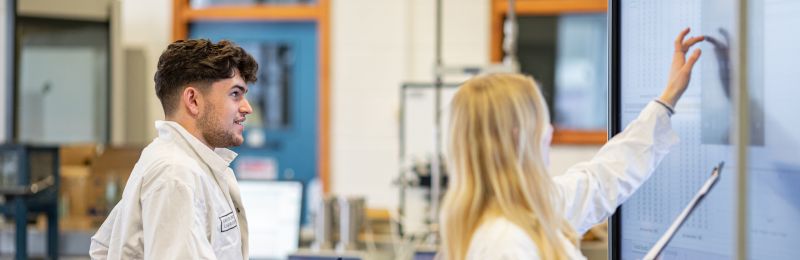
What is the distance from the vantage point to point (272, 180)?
3318 millimetres

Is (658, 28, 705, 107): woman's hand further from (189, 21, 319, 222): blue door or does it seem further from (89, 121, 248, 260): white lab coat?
(189, 21, 319, 222): blue door

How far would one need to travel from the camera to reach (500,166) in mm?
1296

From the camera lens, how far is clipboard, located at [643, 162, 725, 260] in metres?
1.38

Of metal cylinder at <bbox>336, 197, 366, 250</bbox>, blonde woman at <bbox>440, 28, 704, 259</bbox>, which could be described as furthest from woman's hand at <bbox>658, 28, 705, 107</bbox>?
metal cylinder at <bbox>336, 197, 366, 250</bbox>

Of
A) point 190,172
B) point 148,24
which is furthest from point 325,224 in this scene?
point 148,24

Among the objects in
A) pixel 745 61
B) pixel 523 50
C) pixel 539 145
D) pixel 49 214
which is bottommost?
pixel 49 214

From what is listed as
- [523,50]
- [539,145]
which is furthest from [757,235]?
[523,50]

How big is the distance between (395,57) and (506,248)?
4365 millimetres

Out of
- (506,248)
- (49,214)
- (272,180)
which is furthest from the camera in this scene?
(49,214)

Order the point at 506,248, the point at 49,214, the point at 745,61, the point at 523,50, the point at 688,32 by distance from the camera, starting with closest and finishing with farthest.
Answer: the point at 745,61, the point at 506,248, the point at 688,32, the point at 49,214, the point at 523,50

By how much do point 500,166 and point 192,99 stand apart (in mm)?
642

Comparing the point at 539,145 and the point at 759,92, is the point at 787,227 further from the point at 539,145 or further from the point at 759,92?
the point at 539,145

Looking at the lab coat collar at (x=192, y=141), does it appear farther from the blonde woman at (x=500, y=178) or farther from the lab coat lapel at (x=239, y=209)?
the blonde woman at (x=500, y=178)

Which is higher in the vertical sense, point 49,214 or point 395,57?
point 395,57
